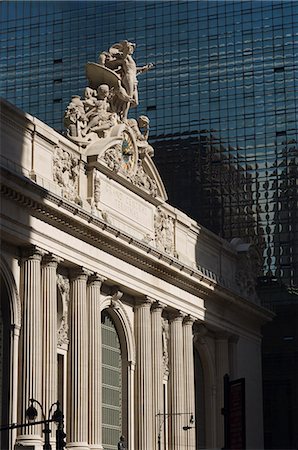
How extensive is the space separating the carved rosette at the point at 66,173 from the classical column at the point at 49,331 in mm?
4371

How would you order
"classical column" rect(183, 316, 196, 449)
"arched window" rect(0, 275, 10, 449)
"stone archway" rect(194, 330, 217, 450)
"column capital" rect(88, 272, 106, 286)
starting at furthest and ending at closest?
"stone archway" rect(194, 330, 217, 450), "classical column" rect(183, 316, 196, 449), "column capital" rect(88, 272, 106, 286), "arched window" rect(0, 275, 10, 449)

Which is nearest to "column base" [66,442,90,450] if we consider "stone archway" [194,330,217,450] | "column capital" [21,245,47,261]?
"column capital" [21,245,47,261]

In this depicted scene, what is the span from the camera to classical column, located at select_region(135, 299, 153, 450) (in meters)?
69.6

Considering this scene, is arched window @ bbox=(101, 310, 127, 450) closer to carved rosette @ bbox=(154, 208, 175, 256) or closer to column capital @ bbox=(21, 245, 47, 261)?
carved rosette @ bbox=(154, 208, 175, 256)

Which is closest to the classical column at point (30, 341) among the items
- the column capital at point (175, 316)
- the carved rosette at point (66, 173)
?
the carved rosette at point (66, 173)

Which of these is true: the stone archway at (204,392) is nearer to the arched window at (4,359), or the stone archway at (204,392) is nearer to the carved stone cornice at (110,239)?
the carved stone cornice at (110,239)

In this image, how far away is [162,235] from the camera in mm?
75312

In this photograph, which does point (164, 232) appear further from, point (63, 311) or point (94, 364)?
point (94, 364)

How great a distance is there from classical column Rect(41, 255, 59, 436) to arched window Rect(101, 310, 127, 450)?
7.70 metres

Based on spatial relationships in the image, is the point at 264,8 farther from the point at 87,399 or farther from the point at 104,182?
the point at 87,399

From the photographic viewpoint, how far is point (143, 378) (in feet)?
230

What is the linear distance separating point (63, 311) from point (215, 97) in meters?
41.3

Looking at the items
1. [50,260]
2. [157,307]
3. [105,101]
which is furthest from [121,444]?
[105,101]

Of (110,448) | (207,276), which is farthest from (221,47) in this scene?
(110,448)
